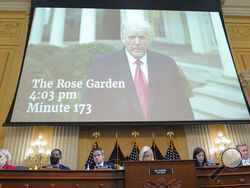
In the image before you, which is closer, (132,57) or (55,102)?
(55,102)

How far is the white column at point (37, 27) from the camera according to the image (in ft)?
20.5

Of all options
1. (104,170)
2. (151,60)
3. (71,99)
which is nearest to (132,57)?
(151,60)

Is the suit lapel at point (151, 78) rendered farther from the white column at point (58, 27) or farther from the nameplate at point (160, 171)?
the nameplate at point (160, 171)

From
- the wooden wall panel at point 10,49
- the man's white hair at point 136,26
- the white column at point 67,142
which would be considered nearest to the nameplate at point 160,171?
the white column at point 67,142

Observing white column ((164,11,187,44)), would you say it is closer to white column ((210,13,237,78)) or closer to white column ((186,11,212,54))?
white column ((186,11,212,54))

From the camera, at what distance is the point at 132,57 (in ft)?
19.8

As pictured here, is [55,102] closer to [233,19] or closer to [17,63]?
[17,63]

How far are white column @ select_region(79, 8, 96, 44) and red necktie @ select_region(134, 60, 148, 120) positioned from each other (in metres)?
1.47

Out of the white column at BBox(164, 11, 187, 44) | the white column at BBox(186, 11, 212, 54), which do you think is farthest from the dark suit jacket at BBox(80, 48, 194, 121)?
the white column at BBox(186, 11, 212, 54)

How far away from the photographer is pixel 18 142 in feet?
17.9

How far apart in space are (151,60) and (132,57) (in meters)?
0.48

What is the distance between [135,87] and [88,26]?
89.2 inches

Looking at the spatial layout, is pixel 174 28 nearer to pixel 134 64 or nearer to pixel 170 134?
pixel 134 64

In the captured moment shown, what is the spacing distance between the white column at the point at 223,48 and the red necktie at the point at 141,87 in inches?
84.0
